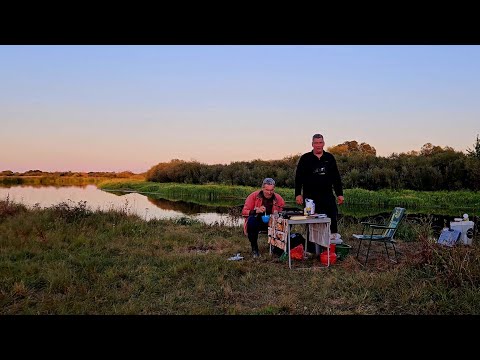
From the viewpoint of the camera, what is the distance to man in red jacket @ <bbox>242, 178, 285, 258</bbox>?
6.27 meters

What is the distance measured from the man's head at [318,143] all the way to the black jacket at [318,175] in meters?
0.11

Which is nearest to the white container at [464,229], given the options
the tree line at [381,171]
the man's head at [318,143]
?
the man's head at [318,143]

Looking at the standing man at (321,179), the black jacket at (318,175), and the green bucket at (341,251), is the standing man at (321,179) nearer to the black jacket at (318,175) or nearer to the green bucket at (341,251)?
the black jacket at (318,175)

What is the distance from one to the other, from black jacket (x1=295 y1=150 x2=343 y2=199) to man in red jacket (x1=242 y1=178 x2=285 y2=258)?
1.74 feet

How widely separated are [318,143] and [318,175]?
498 mm

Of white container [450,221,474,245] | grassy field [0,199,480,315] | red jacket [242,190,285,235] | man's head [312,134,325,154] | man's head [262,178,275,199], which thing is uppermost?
man's head [312,134,325,154]

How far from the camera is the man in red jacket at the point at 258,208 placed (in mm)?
6273

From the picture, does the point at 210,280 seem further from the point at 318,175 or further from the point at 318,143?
the point at 318,143

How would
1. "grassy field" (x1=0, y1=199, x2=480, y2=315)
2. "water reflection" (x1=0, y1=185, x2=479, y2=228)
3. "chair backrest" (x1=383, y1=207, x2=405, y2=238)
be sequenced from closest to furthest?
"grassy field" (x1=0, y1=199, x2=480, y2=315) < "chair backrest" (x1=383, y1=207, x2=405, y2=238) < "water reflection" (x1=0, y1=185, x2=479, y2=228)

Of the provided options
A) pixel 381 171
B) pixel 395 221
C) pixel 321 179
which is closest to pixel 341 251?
pixel 395 221

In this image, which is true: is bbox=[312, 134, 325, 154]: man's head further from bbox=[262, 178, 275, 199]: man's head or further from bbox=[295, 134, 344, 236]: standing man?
bbox=[262, 178, 275, 199]: man's head

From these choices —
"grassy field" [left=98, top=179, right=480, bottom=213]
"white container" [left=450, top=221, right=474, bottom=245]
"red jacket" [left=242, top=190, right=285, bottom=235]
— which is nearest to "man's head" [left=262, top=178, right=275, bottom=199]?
"red jacket" [left=242, top=190, right=285, bottom=235]
